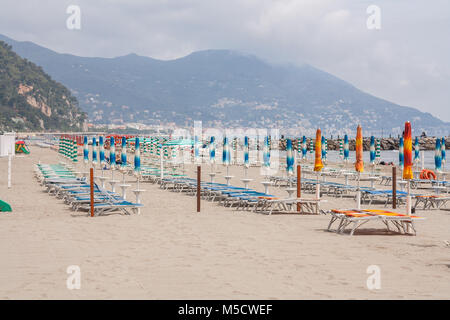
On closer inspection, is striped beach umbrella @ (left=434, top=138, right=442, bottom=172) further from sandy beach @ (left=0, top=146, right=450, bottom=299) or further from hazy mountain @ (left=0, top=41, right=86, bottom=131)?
hazy mountain @ (left=0, top=41, right=86, bottom=131)

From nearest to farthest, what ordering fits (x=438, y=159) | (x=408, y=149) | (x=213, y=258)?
(x=213, y=258)
(x=408, y=149)
(x=438, y=159)

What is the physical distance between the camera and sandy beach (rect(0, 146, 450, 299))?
214 inches

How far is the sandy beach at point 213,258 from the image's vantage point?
5.45 metres

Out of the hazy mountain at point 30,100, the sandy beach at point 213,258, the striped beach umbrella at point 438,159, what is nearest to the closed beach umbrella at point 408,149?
the sandy beach at point 213,258

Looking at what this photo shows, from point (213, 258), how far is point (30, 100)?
11150 centimetres

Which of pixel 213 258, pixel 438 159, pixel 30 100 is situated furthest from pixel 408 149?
pixel 30 100

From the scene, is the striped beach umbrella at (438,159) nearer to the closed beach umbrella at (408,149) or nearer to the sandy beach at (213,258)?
the sandy beach at (213,258)

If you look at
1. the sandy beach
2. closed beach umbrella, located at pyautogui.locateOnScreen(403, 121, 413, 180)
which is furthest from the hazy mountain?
closed beach umbrella, located at pyautogui.locateOnScreen(403, 121, 413, 180)

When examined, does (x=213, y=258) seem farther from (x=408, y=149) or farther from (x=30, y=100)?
(x=30, y=100)

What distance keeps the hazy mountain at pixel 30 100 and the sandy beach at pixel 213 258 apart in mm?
90227

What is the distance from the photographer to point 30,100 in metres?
110

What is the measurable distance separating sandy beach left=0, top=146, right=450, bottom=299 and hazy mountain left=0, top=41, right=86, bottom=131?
90.2m
